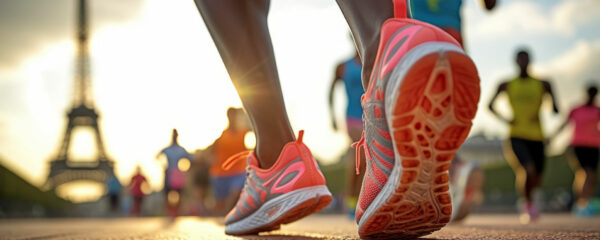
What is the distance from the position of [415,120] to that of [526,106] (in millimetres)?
5021

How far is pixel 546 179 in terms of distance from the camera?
15164 mm

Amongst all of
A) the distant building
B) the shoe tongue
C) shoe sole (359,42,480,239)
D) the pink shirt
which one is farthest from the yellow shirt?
the distant building

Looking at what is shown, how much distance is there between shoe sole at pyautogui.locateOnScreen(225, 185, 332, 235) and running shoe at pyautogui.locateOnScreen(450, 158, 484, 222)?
2592mm

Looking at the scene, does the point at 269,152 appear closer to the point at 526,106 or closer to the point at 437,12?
the point at 437,12

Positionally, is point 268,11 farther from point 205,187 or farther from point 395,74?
point 205,187

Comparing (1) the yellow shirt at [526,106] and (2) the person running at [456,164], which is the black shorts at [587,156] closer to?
(1) the yellow shirt at [526,106]

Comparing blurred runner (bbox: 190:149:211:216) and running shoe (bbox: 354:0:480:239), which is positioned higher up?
blurred runner (bbox: 190:149:211:216)

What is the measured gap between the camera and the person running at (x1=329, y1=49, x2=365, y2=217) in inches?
229

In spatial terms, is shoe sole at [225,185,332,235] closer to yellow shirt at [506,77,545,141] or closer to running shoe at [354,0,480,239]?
running shoe at [354,0,480,239]

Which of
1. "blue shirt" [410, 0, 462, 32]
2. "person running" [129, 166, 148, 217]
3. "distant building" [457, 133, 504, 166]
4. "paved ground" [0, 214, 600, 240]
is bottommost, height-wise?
"paved ground" [0, 214, 600, 240]

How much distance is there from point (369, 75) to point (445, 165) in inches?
13.6

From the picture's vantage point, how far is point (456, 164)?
4.50m

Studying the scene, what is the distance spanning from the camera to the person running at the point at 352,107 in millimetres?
5816

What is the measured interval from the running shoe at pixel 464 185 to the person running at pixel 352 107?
52.6 inches
